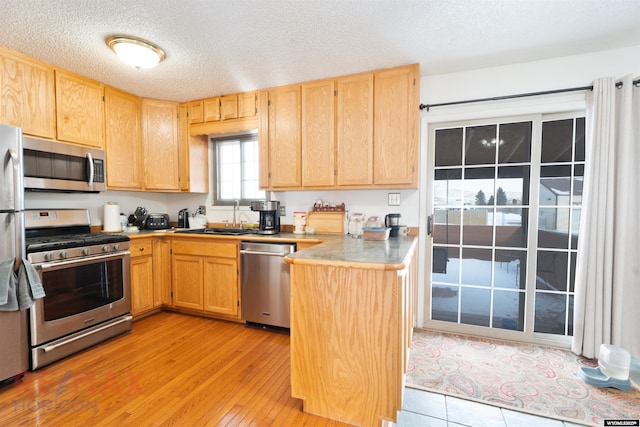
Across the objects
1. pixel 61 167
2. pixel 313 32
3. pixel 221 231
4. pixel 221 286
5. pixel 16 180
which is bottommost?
pixel 221 286

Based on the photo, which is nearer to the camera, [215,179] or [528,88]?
[528,88]

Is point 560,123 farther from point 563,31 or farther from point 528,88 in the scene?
point 563,31

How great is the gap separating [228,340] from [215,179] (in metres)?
1.97

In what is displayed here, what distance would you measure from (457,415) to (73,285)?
2.89 m

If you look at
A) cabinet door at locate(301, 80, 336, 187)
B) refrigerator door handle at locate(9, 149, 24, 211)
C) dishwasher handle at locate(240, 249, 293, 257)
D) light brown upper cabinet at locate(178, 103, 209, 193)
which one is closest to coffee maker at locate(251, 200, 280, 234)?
dishwasher handle at locate(240, 249, 293, 257)

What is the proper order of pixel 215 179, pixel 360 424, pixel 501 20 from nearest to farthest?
pixel 360 424, pixel 501 20, pixel 215 179

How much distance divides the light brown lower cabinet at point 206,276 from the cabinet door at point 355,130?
1335 millimetres

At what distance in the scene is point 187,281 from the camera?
9.77ft

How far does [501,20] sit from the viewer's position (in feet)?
6.01

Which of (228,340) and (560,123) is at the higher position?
(560,123)

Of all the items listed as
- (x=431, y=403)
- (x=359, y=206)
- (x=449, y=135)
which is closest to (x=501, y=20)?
(x=449, y=135)

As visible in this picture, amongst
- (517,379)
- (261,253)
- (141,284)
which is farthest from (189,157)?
(517,379)

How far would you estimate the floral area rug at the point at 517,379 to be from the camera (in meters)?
1.66

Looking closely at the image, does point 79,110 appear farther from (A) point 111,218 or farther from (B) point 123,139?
(A) point 111,218
